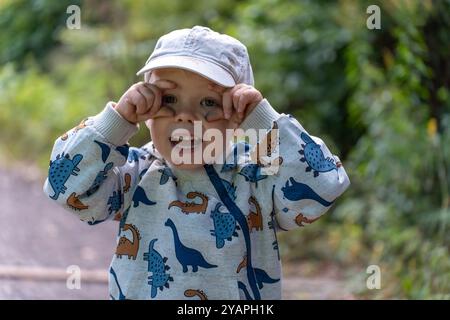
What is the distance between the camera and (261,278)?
2525 millimetres

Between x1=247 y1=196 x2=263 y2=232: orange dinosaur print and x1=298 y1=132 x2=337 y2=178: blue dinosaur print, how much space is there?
193mm

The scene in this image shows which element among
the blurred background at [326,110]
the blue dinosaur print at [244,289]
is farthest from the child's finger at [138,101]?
the blurred background at [326,110]

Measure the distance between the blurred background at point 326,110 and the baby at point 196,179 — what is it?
1.58 m

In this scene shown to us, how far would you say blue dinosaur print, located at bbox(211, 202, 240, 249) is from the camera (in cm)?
244

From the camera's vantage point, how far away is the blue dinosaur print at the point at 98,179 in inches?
96.0

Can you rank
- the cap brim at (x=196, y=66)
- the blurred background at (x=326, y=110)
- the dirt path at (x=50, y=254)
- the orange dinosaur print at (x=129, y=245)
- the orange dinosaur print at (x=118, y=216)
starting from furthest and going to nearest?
the blurred background at (x=326, y=110), the dirt path at (x=50, y=254), the orange dinosaur print at (x=118, y=216), the orange dinosaur print at (x=129, y=245), the cap brim at (x=196, y=66)

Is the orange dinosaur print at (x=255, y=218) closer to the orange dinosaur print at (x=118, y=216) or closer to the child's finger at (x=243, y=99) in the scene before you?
the child's finger at (x=243, y=99)

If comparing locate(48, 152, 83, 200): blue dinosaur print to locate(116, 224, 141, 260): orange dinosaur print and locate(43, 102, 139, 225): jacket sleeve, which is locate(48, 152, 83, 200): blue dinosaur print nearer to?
locate(43, 102, 139, 225): jacket sleeve

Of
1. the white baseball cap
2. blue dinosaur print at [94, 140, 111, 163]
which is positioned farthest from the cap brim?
blue dinosaur print at [94, 140, 111, 163]

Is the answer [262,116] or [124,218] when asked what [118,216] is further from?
[262,116]

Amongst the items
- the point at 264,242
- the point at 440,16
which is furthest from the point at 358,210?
the point at 264,242

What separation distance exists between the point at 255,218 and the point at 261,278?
0.58 feet

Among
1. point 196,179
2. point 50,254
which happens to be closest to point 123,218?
point 196,179
